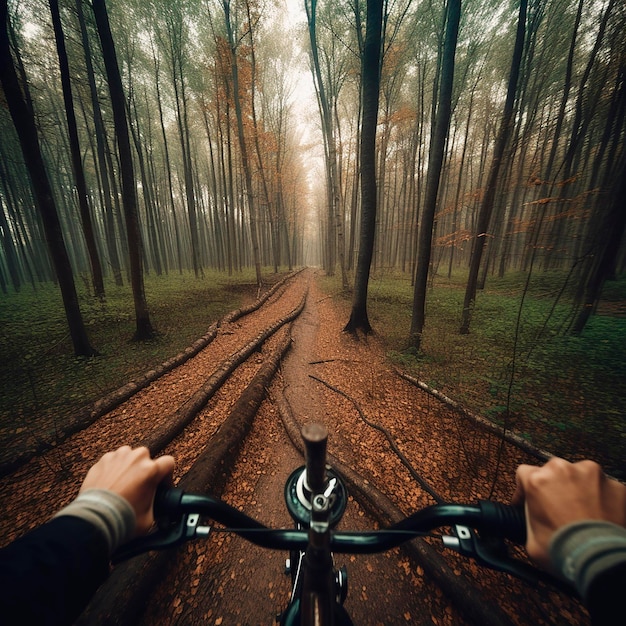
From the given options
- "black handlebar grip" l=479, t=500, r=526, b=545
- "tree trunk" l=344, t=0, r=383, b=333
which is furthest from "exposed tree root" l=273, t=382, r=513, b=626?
"tree trunk" l=344, t=0, r=383, b=333

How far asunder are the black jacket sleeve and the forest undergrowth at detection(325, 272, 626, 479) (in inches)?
122

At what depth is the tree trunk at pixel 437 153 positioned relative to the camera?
522 cm

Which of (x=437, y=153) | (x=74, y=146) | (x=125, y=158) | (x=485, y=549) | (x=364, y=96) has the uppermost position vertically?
(x=364, y=96)

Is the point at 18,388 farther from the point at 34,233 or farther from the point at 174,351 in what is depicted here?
the point at 34,233

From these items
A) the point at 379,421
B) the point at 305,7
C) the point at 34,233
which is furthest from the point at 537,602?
the point at 34,233

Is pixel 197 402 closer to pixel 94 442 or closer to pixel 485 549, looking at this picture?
pixel 94 442

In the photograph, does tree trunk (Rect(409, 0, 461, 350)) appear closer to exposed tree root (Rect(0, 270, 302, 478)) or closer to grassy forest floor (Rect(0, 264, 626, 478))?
grassy forest floor (Rect(0, 264, 626, 478))

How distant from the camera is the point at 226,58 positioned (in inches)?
481

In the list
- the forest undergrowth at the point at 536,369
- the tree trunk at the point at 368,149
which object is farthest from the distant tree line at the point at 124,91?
the forest undergrowth at the point at 536,369

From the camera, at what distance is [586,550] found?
27.5 inches

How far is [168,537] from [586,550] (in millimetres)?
1519

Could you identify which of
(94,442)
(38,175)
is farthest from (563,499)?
(38,175)

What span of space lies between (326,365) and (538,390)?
450 cm

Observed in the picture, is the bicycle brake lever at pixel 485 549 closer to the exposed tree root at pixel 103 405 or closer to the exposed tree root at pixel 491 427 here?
the exposed tree root at pixel 491 427
